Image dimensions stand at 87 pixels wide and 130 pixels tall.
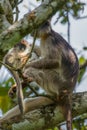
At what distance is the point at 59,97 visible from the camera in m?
3.92

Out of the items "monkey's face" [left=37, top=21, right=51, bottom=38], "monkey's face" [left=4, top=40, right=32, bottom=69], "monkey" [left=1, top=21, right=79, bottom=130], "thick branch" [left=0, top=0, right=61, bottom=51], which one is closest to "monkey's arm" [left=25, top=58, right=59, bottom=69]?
"monkey" [left=1, top=21, right=79, bottom=130]

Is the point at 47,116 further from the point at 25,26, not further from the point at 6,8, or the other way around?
the point at 6,8

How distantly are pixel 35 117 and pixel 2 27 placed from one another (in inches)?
28.2

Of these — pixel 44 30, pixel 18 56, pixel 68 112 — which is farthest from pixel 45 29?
pixel 68 112

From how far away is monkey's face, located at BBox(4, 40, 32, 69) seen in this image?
3342 millimetres

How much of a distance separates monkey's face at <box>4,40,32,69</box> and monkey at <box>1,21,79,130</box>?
0.34 meters

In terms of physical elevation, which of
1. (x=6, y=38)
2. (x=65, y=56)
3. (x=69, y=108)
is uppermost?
(x=6, y=38)

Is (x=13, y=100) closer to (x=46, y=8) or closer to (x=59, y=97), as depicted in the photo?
(x=59, y=97)

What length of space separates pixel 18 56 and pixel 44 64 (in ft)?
2.34

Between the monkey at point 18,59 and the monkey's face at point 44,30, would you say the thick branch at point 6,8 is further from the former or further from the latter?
the monkey's face at point 44,30

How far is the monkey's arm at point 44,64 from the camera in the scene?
413 cm

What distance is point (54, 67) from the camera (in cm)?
420

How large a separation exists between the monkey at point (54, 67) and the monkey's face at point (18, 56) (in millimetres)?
336

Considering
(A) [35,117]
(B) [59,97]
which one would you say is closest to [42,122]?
(A) [35,117]
